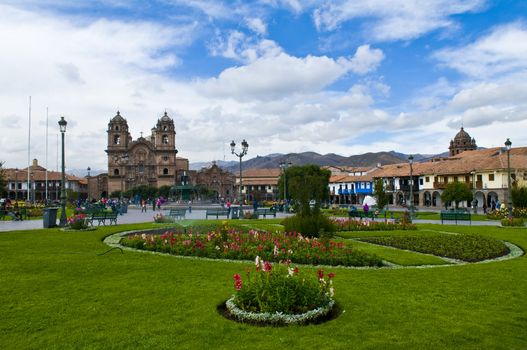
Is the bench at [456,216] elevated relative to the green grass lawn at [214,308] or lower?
elevated

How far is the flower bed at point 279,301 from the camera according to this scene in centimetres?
607

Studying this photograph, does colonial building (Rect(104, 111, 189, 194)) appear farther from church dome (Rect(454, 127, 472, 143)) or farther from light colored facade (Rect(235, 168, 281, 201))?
church dome (Rect(454, 127, 472, 143))

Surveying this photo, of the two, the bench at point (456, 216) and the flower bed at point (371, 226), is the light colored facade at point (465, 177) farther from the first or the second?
the flower bed at point (371, 226)

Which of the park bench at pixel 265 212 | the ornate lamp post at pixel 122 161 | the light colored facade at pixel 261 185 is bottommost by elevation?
the park bench at pixel 265 212

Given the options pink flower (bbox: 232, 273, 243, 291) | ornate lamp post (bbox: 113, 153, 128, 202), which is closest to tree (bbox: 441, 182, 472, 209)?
pink flower (bbox: 232, 273, 243, 291)

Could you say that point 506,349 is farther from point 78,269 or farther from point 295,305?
point 78,269

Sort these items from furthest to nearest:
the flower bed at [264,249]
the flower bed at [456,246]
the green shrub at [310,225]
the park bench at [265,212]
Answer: the park bench at [265,212]
the green shrub at [310,225]
the flower bed at [456,246]
the flower bed at [264,249]

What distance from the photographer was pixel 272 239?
46.3ft

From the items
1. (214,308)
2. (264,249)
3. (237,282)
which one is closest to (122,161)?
(264,249)

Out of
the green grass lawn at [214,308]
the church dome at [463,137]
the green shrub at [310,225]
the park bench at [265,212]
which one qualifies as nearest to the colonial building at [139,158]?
the park bench at [265,212]

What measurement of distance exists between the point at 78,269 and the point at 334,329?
666 centimetres

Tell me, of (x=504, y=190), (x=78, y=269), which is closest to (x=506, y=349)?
(x=78, y=269)

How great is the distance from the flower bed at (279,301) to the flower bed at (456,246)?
7.59 m

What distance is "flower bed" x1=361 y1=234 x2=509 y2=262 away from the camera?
497 inches
